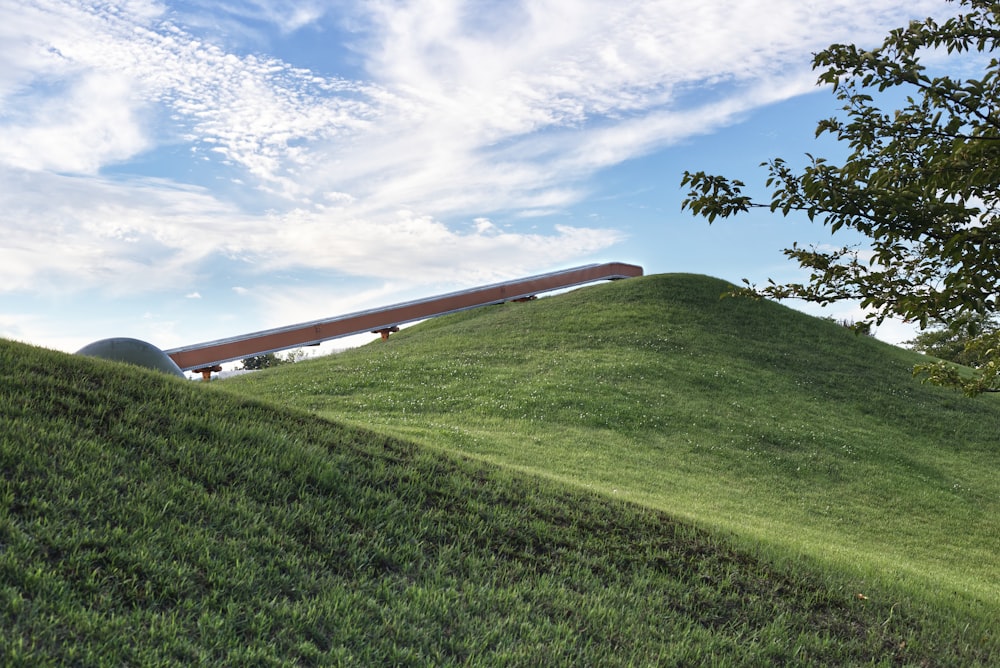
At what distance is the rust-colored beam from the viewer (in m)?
30.8

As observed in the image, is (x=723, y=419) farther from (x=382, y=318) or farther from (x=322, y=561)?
(x=382, y=318)

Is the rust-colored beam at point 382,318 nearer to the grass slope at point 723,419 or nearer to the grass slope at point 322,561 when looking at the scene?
the grass slope at point 723,419

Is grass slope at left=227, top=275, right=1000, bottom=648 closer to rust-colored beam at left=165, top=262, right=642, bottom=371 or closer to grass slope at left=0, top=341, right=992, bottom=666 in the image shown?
grass slope at left=0, top=341, right=992, bottom=666

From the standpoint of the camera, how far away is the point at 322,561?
5.75 metres

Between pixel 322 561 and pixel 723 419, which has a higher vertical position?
pixel 322 561

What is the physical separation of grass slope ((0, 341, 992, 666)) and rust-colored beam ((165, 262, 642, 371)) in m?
23.2

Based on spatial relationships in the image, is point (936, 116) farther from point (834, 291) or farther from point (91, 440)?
point (91, 440)

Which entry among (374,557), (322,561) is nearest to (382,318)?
(374,557)

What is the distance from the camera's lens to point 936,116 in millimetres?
7246

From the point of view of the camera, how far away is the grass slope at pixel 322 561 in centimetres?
475

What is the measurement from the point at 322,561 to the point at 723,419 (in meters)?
17.0

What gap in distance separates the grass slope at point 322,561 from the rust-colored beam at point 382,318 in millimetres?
23203

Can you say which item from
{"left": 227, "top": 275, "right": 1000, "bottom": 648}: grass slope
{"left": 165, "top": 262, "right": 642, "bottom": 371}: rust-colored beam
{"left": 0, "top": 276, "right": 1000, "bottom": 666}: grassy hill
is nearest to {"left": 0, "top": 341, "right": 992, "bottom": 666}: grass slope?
{"left": 0, "top": 276, "right": 1000, "bottom": 666}: grassy hill

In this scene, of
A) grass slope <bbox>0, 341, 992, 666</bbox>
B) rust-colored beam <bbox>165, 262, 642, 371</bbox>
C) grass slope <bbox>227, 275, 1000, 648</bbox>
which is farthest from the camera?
rust-colored beam <bbox>165, 262, 642, 371</bbox>
